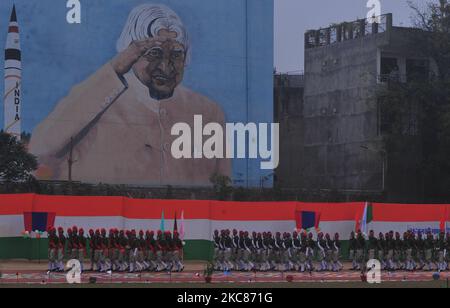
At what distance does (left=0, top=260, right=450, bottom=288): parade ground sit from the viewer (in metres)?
36.2

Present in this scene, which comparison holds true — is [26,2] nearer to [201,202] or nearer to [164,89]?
[164,89]

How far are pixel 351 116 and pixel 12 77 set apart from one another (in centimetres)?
2532

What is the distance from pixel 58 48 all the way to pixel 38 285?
149 feet

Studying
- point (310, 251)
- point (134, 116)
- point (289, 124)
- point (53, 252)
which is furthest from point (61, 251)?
point (289, 124)

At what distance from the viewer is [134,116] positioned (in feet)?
265

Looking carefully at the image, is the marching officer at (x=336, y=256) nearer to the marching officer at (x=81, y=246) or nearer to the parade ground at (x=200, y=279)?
the parade ground at (x=200, y=279)

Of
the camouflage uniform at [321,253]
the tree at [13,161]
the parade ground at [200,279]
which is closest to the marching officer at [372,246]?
the parade ground at [200,279]

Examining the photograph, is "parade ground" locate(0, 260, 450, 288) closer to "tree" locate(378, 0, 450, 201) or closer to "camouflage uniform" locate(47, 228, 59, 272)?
"camouflage uniform" locate(47, 228, 59, 272)

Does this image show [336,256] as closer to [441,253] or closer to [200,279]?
[441,253]

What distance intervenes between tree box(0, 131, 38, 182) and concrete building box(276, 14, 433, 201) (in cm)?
1992

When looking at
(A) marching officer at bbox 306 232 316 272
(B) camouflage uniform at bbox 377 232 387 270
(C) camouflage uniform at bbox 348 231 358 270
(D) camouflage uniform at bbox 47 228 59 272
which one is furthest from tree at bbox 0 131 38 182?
(B) camouflage uniform at bbox 377 232 387 270

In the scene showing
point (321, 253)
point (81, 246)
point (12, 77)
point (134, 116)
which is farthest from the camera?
point (134, 116)

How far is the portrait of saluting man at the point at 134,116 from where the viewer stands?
7825cm
